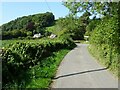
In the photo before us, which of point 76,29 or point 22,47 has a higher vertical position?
point 22,47

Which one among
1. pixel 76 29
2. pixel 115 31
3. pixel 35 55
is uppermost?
pixel 115 31

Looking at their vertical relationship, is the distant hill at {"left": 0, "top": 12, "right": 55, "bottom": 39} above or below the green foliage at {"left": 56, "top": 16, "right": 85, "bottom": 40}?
below

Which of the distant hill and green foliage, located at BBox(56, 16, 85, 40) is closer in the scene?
green foliage, located at BBox(56, 16, 85, 40)

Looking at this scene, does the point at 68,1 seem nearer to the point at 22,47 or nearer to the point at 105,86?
the point at 22,47

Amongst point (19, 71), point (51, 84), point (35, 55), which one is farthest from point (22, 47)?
point (51, 84)

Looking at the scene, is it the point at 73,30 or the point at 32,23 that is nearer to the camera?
the point at 73,30

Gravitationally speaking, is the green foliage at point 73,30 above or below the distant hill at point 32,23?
above

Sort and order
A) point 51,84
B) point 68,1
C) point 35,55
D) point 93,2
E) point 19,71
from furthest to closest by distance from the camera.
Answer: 1. point 68,1
2. point 93,2
3. point 35,55
4. point 19,71
5. point 51,84

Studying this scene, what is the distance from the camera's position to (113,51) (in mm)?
19562

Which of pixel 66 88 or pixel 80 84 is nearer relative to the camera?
pixel 66 88

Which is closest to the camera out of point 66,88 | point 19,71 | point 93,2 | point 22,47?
point 66,88

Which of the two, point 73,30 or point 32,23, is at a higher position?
point 73,30

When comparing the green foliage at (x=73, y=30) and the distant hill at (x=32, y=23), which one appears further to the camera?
the distant hill at (x=32, y=23)

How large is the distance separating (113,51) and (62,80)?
4.88 meters
